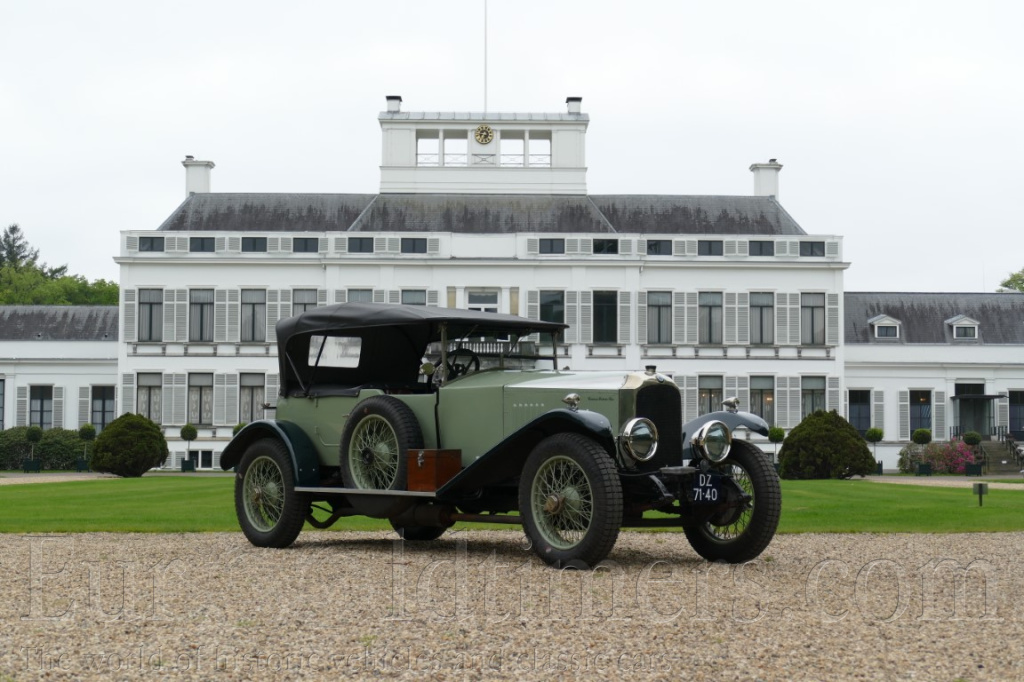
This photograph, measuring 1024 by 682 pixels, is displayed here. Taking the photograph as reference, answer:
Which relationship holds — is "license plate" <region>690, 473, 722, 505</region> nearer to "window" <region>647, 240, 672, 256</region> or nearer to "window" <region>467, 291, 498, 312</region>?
"window" <region>467, 291, 498, 312</region>

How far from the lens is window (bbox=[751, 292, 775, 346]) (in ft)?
142

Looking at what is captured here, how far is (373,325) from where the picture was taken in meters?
10.8

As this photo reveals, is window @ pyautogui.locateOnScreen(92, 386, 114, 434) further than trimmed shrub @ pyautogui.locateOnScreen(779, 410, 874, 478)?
Yes

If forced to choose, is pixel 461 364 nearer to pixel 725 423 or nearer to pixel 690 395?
pixel 725 423

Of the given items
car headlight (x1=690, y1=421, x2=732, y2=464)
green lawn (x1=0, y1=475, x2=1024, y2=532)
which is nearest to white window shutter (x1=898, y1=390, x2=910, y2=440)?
green lawn (x1=0, y1=475, x2=1024, y2=532)

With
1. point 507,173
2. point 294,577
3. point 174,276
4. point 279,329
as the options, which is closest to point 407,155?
point 507,173

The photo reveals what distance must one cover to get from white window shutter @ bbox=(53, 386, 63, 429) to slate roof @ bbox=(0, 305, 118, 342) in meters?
2.45

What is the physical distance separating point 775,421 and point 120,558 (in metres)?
35.3

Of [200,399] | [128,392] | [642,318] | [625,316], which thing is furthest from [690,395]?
[128,392]

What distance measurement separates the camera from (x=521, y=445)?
9.25 meters

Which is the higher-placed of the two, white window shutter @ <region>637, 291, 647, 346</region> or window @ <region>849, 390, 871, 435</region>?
white window shutter @ <region>637, 291, 647, 346</region>

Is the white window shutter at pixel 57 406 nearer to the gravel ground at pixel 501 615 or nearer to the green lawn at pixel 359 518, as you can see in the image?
the green lawn at pixel 359 518

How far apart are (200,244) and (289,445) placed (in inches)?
1334

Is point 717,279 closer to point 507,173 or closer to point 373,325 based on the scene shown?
point 507,173
